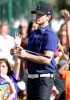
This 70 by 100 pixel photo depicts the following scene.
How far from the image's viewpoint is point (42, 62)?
14.8 feet

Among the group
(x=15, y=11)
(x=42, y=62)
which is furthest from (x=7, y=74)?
(x=15, y=11)

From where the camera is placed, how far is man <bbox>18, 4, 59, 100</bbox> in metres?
4.59

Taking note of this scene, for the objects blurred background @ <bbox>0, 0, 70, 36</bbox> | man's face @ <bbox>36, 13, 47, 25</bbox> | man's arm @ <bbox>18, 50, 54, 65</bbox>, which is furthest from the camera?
blurred background @ <bbox>0, 0, 70, 36</bbox>

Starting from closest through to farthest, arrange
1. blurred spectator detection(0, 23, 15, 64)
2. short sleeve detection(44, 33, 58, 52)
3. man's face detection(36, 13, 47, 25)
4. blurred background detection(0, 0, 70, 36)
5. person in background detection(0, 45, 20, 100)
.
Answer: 1. short sleeve detection(44, 33, 58, 52)
2. man's face detection(36, 13, 47, 25)
3. person in background detection(0, 45, 20, 100)
4. blurred spectator detection(0, 23, 15, 64)
5. blurred background detection(0, 0, 70, 36)

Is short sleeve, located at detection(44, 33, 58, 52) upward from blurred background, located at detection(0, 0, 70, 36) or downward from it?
downward

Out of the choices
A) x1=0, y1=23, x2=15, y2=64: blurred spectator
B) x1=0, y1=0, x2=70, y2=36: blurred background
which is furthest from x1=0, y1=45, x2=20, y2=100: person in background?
x1=0, y1=0, x2=70, y2=36: blurred background

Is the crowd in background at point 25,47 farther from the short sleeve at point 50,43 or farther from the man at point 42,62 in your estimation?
the short sleeve at point 50,43

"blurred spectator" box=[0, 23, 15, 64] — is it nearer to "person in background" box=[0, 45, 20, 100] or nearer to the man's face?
"person in background" box=[0, 45, 20, 100]

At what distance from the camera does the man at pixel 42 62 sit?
181 inches

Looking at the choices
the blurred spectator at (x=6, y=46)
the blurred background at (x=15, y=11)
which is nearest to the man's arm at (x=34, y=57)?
the blurred spectator at (x=6, y=46)

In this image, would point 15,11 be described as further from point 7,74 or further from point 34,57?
point 34,57

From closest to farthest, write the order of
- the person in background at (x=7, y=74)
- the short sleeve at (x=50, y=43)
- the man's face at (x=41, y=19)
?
the short sleeve at (x=50, y=43) < the man's face at (x=41, y=19) < the person in background at (x=7, y=74)

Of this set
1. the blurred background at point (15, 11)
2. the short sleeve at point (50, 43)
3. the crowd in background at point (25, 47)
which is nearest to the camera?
the short sleeve at point (50, 43)

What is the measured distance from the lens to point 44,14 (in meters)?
4.80
